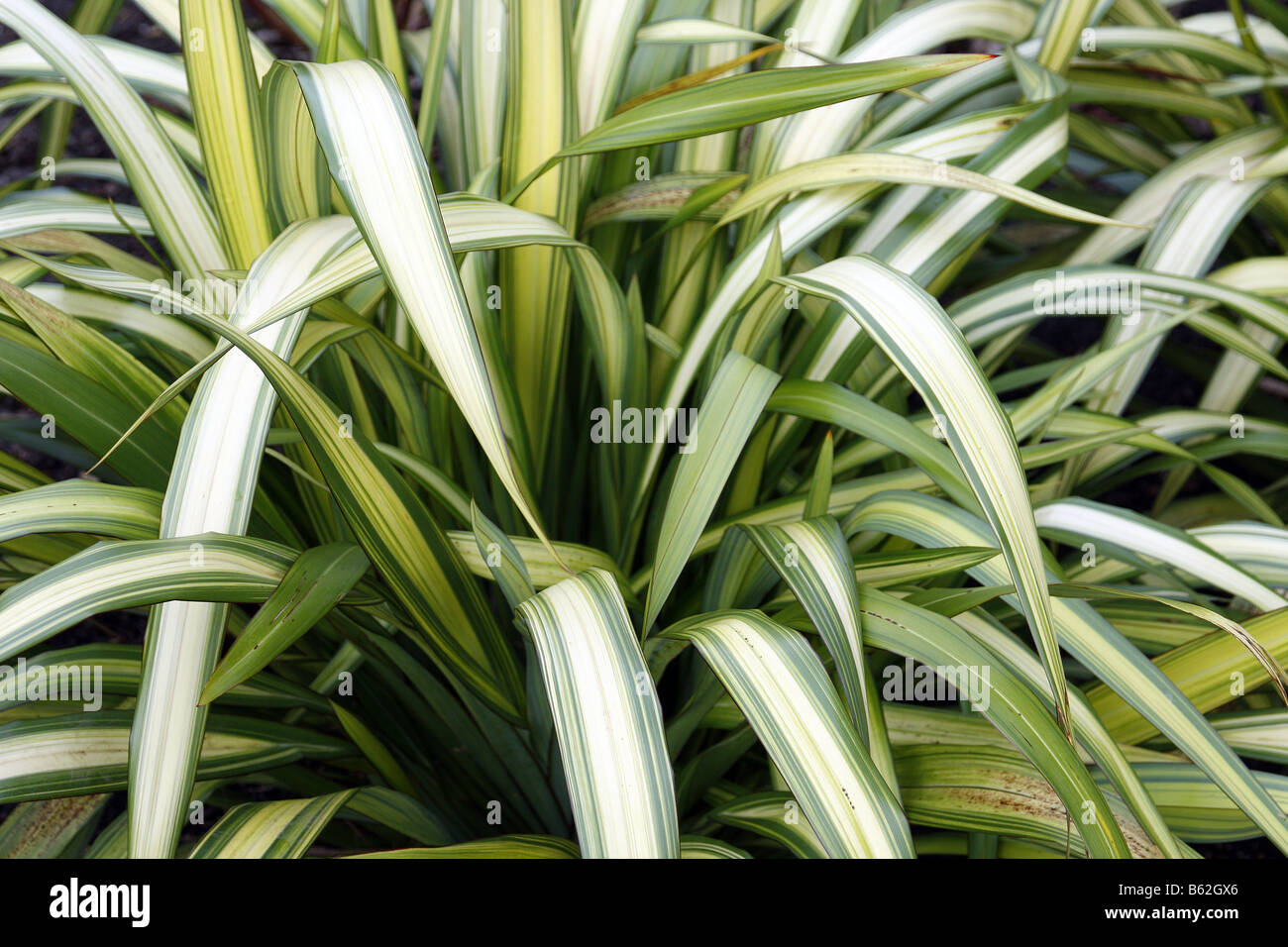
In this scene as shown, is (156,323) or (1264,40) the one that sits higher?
(1264,40)

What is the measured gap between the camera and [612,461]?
768 millimetres

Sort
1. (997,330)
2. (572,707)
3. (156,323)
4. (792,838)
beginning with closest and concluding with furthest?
(572,707) → (792,838) → (156,323) → (997,330)

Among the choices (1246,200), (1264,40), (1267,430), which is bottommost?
(1267,430)

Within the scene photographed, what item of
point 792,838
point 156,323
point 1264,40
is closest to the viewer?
point 792,838

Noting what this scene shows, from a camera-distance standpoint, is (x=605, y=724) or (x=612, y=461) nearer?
(x=605, y=724)

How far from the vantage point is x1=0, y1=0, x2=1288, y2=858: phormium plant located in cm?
48

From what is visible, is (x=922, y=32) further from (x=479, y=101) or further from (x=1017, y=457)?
(x=1017, y=457)

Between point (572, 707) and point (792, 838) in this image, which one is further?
point (792, 838)

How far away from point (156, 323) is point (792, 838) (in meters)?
0.57

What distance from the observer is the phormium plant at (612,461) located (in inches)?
19.0

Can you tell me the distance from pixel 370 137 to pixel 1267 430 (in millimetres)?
808

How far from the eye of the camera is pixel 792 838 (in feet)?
1.88

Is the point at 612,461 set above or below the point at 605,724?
above
